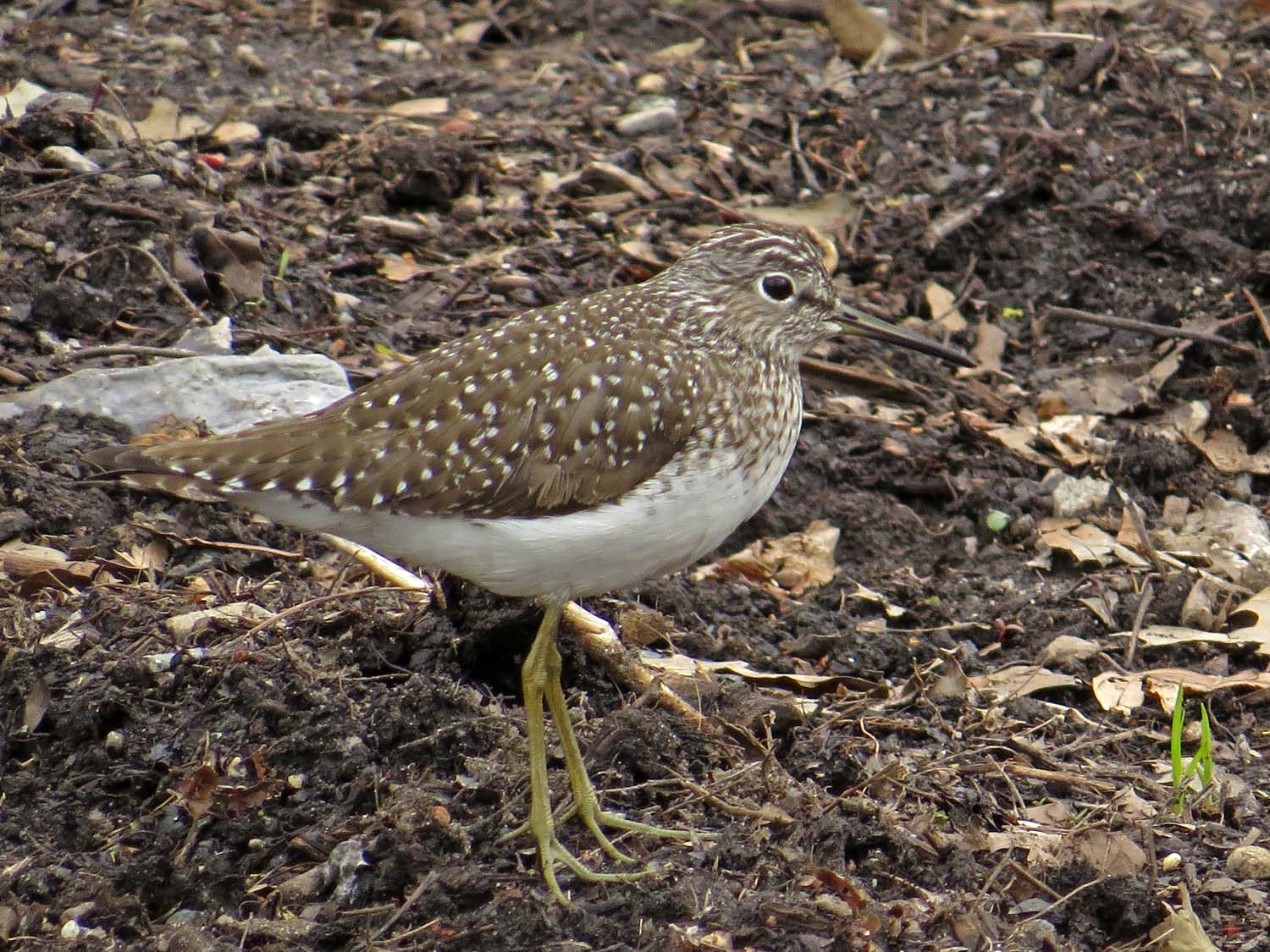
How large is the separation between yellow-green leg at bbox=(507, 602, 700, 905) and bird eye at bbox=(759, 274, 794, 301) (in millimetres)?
1401

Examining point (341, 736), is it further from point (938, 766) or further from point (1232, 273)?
point (1232, 273)

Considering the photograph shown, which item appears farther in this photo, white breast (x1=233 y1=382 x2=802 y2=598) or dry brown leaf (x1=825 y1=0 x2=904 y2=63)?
dry brown leaf (x1=825 y1=0 x2=904 y2=63)

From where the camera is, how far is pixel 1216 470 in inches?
Answer: 299

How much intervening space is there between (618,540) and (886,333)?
1.74m

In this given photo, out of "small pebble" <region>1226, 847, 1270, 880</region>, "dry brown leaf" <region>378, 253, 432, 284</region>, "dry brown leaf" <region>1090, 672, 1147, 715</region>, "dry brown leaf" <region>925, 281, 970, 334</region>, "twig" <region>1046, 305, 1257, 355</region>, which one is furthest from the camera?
"dry brown leaf" <region>925, 281, 970, 334</region>

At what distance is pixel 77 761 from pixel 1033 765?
3206 millimetres

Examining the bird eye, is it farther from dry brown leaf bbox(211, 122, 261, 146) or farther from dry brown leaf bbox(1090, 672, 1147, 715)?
dry brown leaf bbox(211, 122, 261, 146)

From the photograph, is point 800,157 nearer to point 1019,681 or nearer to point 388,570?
point 1019,681

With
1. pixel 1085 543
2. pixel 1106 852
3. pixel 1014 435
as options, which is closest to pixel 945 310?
pixel 1014 435

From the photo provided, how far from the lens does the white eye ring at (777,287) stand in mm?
5508

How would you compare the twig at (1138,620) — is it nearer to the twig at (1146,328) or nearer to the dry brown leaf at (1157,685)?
the dry brown leaf at (1157,685)

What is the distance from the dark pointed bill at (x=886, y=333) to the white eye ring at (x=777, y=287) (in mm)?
309

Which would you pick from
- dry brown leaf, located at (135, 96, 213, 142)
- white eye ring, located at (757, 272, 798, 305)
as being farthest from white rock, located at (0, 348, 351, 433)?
dry brown leaf, located at (135, 96, 213, 142)

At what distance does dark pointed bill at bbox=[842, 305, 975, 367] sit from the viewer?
19.0ft
